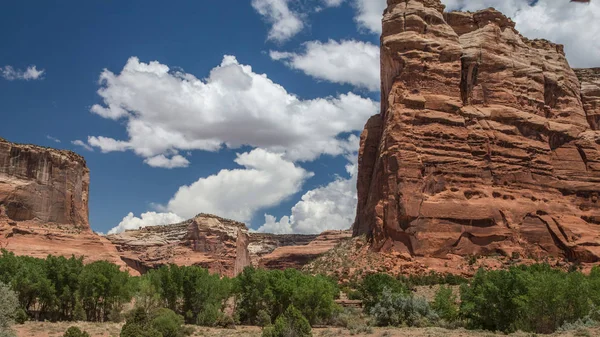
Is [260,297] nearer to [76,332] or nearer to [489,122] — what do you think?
[76,332]

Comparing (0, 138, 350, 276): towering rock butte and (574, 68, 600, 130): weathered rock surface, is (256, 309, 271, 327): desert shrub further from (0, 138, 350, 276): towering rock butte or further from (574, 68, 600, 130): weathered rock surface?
(574, 68, 600, 130): weathered rock surface

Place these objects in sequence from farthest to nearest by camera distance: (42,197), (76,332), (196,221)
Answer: (196,221) < (42,197) < (76,332)

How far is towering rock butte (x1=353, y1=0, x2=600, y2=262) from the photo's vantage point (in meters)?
62.2

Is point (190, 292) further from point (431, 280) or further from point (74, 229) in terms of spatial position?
point (74, 229)

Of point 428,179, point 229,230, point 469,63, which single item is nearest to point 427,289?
point 428,179

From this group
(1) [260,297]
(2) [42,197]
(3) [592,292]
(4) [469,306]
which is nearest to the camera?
(3) [592,292]

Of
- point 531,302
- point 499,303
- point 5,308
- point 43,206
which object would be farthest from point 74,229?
point 531,302

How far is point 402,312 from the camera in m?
39.2

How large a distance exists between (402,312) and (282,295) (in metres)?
8.30

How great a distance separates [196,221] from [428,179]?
42.9 meters

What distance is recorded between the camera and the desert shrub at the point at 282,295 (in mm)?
39844

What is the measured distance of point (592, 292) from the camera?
3338 centimetres

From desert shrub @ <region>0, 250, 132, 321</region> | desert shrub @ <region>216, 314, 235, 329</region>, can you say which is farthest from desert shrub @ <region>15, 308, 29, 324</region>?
desert shrub @ <region>216, 314, 235, 329</region>

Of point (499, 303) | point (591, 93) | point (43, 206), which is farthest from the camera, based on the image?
point (591, 93)
